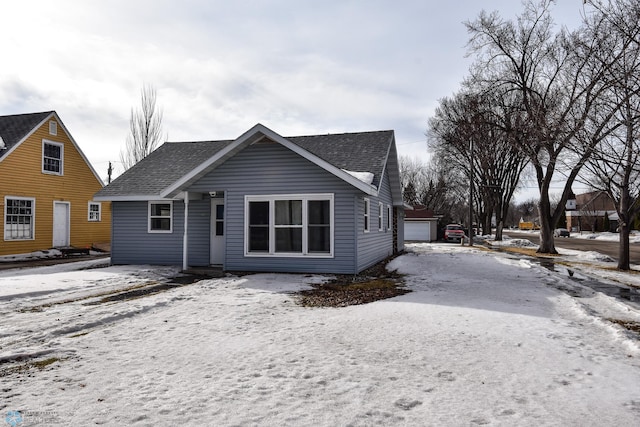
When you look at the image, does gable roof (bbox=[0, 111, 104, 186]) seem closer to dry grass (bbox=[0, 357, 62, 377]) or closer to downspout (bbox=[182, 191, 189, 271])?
downspout (bbox=[182, 191, 189, 271])

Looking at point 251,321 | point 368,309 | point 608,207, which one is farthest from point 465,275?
point 608,207

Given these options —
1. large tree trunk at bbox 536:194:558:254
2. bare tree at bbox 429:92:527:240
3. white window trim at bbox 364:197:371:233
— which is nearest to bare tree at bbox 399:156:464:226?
bare tree at bbox 429:92:527:240

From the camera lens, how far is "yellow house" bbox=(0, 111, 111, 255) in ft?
58.3

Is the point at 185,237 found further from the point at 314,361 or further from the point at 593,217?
the point at 593,217

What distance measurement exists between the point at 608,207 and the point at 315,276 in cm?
8959

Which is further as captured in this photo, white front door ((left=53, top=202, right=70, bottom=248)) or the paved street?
the paved street

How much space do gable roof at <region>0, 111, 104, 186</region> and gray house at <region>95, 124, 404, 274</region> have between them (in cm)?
663

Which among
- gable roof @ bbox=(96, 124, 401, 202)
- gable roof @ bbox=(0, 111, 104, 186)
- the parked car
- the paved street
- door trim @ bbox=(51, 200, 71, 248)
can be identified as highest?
gable roof @ bbox=(0, 111, 104, 186)

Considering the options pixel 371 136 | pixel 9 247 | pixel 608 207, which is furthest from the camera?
pixel 608 207

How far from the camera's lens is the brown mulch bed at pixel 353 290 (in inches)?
328

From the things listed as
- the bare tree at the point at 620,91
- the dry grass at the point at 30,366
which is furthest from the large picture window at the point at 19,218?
the bare tree at the point at 620,91

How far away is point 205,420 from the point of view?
10.7 ft

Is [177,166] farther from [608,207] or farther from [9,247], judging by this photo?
[608,207]

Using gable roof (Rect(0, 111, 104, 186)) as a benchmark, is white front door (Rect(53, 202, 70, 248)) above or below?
below
